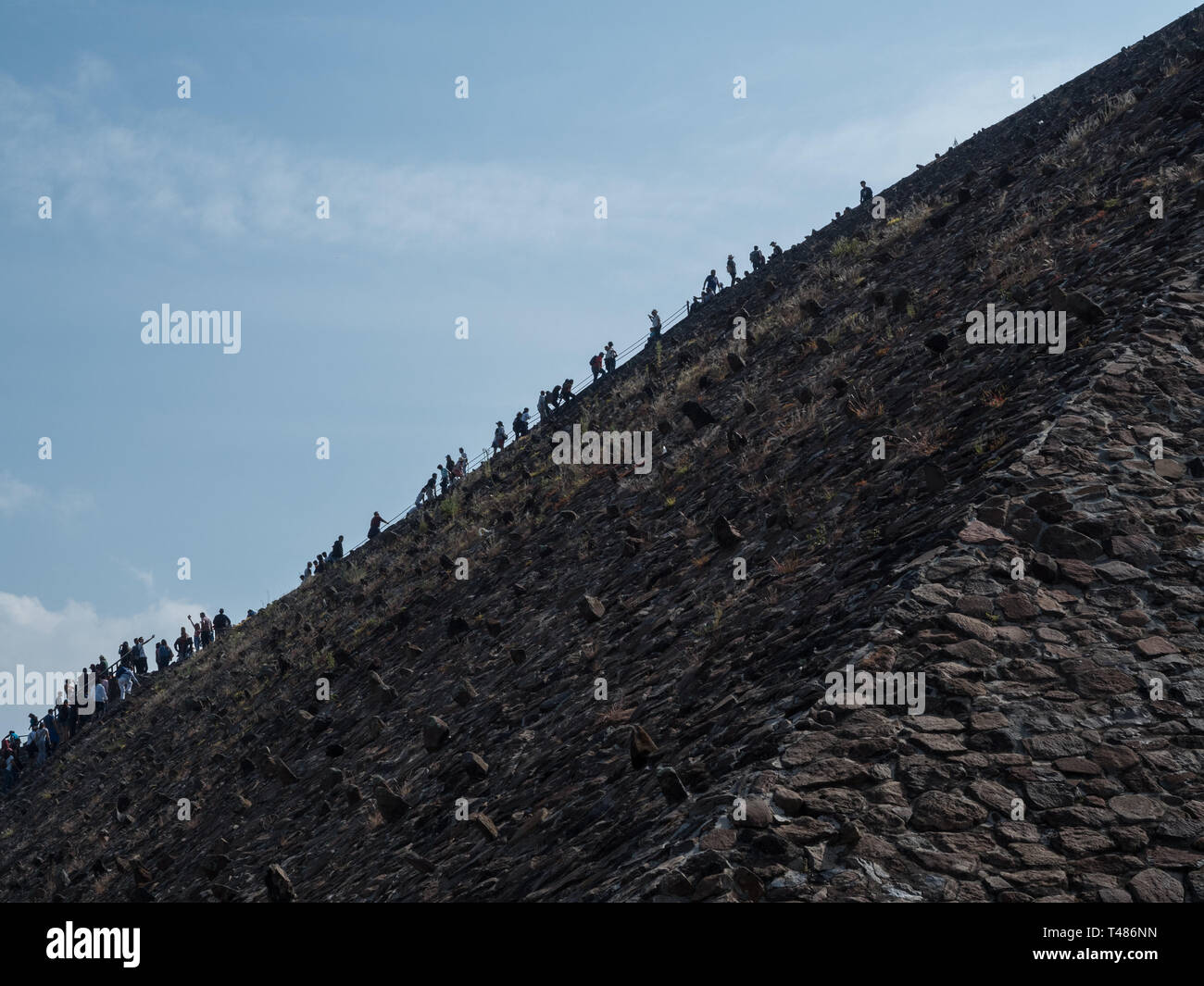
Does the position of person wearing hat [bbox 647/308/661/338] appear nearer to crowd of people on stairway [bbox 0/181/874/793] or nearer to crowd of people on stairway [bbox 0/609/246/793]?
crowd of people on stairway [bbox 0/181/874/793]

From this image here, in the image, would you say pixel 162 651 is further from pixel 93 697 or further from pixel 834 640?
pixel 834 640

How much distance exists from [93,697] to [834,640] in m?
39.3

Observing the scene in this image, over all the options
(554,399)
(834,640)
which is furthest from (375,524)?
(834,640)

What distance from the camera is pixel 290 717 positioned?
2128cm

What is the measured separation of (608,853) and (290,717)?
1513 centimetres

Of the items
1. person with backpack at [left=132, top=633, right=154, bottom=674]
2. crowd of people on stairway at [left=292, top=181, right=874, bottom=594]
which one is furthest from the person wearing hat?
person with backpack at [left=132, top=633, right=154, bottom=674]

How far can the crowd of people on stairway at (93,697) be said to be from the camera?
37344mm

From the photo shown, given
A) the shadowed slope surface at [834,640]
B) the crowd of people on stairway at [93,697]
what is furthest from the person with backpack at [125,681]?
the shadowed slope surface at [834,640]

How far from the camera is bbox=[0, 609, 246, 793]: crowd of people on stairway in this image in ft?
123

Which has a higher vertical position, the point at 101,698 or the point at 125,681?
the point at 125,681

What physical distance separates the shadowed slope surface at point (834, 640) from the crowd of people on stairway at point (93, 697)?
1267 cm

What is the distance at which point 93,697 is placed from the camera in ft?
133

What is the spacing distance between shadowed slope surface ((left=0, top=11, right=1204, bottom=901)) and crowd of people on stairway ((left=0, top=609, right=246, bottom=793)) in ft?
41.6
